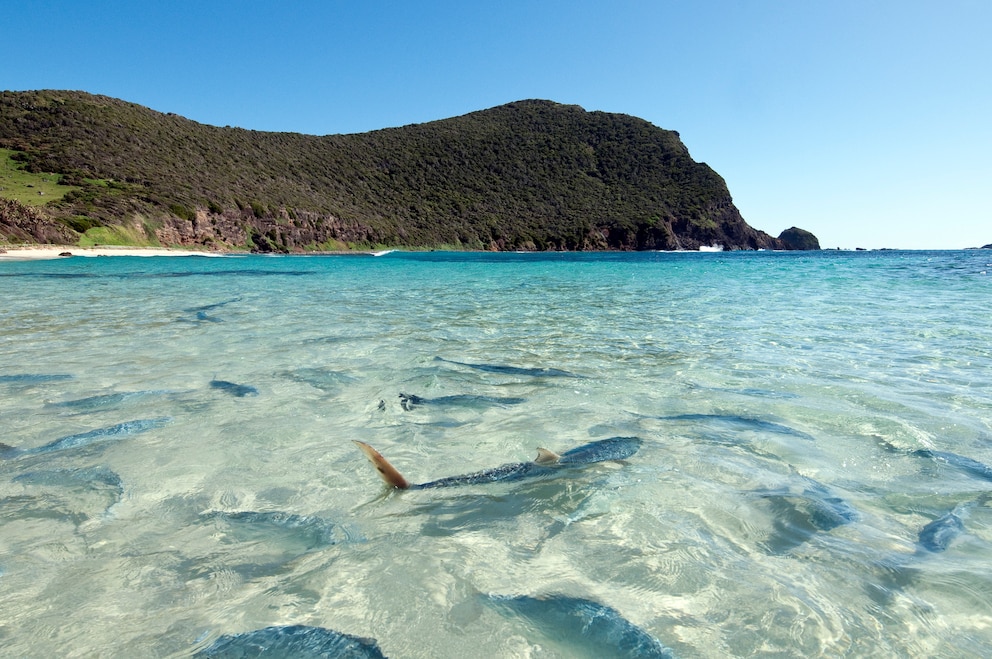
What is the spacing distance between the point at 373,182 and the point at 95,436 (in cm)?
10828

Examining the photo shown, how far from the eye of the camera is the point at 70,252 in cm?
4731

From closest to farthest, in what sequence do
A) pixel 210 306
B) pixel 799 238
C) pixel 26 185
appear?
1. pixel 210 306
2. pixel 26 185
3. pixel 799 238

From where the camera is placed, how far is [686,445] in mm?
4527

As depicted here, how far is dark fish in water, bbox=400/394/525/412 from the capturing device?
5.74 m

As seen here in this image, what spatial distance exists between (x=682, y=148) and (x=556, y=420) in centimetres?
15430

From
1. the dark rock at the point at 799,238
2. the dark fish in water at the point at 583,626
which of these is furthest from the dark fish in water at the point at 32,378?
the dark rock at the point at 799,238

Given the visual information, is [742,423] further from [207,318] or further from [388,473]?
[207,318]

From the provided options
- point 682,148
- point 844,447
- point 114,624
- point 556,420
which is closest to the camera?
point 114,624

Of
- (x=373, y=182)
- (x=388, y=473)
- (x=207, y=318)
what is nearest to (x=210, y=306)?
(x=207, y=318)

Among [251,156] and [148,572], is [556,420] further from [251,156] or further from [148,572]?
[251,156]

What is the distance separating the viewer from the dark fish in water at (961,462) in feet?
12.6

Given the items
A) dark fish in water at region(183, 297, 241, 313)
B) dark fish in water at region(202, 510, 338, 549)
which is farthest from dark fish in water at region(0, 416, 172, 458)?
dark fish in water at region(183, 297, 241, 313)

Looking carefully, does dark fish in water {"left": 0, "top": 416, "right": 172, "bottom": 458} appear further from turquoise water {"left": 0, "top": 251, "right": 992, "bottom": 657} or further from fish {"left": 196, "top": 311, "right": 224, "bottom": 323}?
fish {"left": 196, "top": 311, "right": 224, "bottom": 323}

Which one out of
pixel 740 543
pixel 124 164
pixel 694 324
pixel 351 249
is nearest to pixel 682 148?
pixel 351 249
